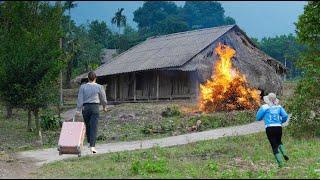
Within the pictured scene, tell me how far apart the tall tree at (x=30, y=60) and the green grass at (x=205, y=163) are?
7042 mm

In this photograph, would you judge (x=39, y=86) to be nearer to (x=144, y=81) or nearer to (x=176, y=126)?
(x=176, y=126)

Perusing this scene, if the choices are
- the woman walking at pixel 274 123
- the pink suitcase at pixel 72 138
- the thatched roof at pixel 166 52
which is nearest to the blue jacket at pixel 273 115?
the woman walking at pixel 274 123

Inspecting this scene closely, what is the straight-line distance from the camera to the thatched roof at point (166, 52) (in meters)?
31.4

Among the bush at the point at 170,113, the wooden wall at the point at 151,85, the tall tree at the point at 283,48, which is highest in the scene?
the tall tree at the point at 283,48

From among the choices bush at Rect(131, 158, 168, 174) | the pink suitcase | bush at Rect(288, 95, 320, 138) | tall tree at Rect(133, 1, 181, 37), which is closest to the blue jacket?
bush at Rect(131, 158, 168, 174)

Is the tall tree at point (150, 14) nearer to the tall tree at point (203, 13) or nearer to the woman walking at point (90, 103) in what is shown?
the tall tree at point (203, 13)

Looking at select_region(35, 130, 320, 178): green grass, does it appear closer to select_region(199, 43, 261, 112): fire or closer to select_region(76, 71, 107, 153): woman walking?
select_region(76, 71, 107, 153): woman walking

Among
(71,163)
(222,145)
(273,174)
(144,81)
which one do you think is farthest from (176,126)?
(144,81)

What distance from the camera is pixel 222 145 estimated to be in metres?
14.0

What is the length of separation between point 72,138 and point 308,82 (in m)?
8.07

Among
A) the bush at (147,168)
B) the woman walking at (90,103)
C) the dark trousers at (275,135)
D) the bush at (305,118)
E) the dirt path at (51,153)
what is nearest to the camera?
the bush at (147,168)

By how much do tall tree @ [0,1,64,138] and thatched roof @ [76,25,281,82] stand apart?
37.8 feet

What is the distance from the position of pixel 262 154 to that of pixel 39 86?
9.85m

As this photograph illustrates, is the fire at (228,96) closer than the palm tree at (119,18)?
Yes
